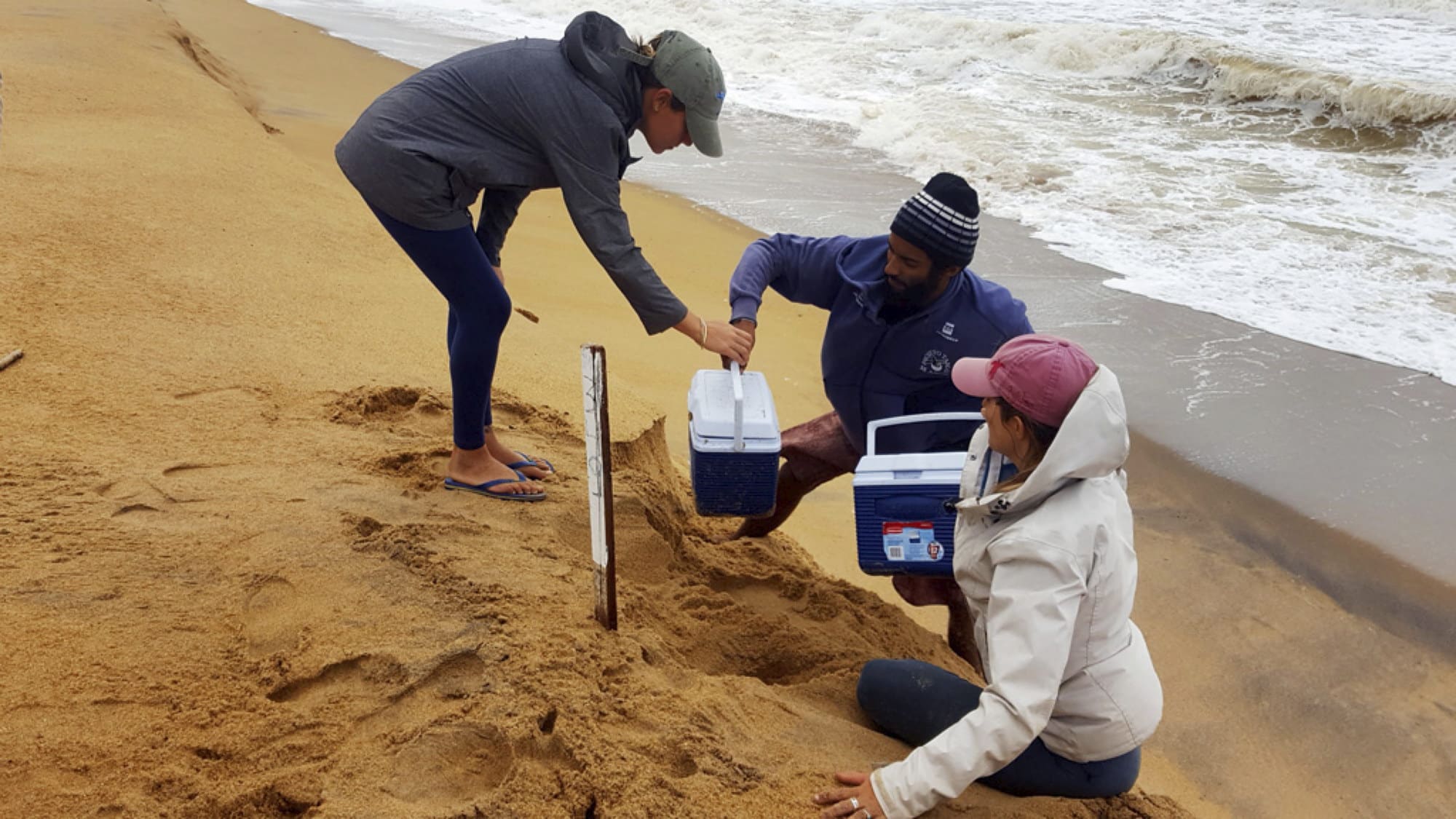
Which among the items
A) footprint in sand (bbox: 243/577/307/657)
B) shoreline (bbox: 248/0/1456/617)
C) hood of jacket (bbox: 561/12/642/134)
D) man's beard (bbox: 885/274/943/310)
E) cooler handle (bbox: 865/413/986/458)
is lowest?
shoreline (bbox: 248/0/1456/617)

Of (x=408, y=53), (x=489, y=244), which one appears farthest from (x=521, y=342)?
(x=408, y=53)

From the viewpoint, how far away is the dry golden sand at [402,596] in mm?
2291

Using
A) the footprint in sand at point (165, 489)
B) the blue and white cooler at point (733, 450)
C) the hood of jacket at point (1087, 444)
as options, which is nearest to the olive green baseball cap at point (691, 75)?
the blue and white cooler at point (733, 450)

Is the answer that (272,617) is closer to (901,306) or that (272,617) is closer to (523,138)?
(523,138)

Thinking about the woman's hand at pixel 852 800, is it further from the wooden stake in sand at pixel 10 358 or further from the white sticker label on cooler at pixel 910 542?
the wooden stake in sand at pixel 10 358

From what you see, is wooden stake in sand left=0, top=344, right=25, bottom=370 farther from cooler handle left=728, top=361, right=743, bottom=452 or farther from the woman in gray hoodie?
cooler handle left=728, top=361, right=743, bottom=452

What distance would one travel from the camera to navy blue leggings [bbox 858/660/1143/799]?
2355 mm

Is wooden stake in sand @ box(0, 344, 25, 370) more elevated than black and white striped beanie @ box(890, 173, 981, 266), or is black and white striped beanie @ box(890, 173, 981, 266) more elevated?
black and white striped beanie @ box(890, 173, 981, 266)

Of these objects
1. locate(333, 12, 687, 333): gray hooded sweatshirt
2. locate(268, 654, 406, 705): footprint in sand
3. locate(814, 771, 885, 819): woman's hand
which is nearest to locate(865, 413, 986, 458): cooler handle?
locate(333, 12, 687, 333): gray hooded sweatshirt

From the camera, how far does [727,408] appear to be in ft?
10.00

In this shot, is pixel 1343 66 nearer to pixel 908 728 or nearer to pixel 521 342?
pixel 521 342

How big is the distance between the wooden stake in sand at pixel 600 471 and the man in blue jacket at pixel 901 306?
2.99 ft

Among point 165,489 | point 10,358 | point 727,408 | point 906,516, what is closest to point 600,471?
point 727,408

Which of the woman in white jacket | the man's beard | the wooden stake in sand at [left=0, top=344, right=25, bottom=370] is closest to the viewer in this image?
the woman in white jacket
